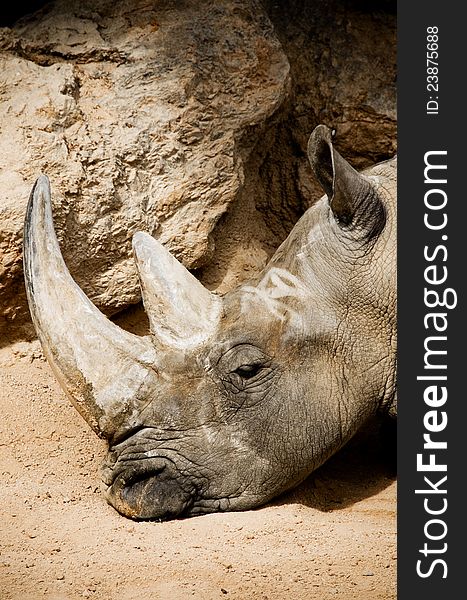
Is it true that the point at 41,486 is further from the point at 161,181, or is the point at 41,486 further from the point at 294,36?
the point at 294,36

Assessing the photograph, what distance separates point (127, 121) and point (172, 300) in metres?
1.41

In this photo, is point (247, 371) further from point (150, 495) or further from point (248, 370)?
point (150, 495)

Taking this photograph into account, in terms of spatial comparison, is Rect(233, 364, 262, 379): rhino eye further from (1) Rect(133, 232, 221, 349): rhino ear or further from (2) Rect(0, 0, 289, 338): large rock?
(2) Rect(0, 0, 289, 338): large rock

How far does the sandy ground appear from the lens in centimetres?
411

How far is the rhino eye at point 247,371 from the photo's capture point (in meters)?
5.16

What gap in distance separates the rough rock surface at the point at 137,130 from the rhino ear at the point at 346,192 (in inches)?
42.7

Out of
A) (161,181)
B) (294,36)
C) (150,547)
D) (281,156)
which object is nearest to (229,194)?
(161,181)

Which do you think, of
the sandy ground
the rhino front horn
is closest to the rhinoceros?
the rhino front horn

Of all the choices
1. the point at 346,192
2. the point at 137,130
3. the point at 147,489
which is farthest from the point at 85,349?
the point at 137,130

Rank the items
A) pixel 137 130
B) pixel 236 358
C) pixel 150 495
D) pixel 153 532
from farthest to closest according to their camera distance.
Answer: pixel 137 130 < pixel 236 358 < pixel 150 495 < pixel 153 532

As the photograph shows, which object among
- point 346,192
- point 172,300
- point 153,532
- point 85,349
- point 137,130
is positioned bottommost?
point 153,532

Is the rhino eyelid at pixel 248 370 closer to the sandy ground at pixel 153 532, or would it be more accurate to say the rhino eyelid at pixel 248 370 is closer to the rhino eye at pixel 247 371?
the rhino eye at pixel 247 371

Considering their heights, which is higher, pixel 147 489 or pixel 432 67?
pixel 432 67

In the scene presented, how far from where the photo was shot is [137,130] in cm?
614
